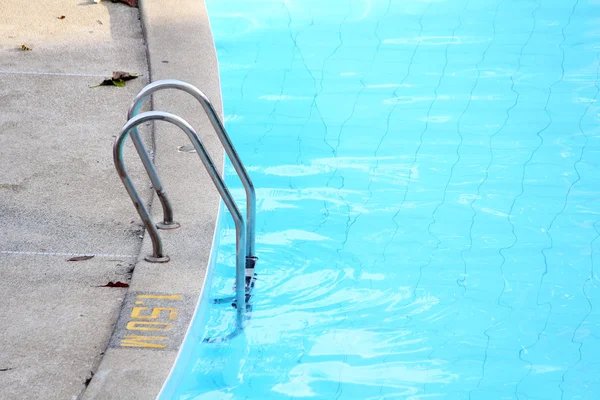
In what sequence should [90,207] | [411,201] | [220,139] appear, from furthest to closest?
[411,201] < [90,207] < [220,139]

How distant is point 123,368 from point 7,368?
1.39 ft

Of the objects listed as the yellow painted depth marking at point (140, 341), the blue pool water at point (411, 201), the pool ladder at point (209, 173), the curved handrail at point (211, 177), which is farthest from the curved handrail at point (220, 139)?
the yellow painted depth marking at point (140, 341)

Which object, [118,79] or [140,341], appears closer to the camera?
[140,341]

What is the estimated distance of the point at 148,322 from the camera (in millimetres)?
3338

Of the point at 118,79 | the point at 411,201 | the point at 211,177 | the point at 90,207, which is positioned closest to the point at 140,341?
the point at 211,177

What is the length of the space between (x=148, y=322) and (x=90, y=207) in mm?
1104

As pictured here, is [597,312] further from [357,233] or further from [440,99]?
[440,99]

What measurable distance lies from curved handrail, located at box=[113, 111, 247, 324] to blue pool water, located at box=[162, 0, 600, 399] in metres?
0.26

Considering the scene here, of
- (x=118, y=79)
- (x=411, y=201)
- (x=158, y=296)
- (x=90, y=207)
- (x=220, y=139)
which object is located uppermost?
(x=220, y=139)

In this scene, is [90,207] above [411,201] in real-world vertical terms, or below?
above

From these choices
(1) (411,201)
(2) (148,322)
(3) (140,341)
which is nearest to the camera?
(3) (140,341)

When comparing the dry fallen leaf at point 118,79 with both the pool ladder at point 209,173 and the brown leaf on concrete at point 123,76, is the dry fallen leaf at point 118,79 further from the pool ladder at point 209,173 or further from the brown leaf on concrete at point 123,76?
the pool ladder at point 209,173

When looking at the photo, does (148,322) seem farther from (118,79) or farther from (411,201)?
(118,79)

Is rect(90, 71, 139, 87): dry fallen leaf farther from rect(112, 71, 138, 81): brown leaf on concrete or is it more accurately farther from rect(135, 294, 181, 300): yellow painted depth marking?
rect(135, 294, 181, 300): yellow painted depth marking
